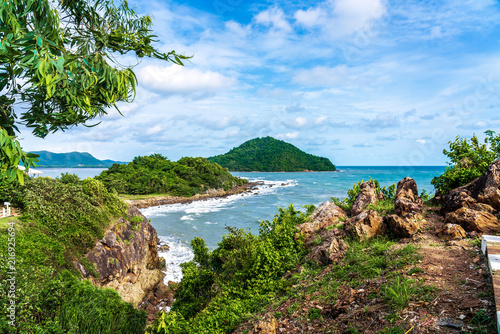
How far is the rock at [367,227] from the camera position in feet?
23.0

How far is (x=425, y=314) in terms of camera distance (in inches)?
138

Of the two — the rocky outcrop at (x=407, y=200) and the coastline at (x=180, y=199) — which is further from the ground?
the rocky outcrop at (x=407, y=200)

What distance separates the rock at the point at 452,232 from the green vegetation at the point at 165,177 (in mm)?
47733

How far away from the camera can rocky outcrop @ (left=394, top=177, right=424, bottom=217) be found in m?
7.57

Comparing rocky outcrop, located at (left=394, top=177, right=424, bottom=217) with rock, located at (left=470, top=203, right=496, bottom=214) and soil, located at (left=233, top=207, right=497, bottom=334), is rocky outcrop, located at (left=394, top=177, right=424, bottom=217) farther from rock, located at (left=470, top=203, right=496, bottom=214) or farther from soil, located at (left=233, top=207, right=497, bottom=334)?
soil, located at (left=233, top=207, right=497, bottom=334)

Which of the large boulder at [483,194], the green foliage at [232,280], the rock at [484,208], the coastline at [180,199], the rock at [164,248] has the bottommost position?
the rock at [164,248]

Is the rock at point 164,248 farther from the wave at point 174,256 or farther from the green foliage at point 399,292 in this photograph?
the green foliage at point 399,292

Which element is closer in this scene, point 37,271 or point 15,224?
point 37,271

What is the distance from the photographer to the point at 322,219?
9258 millimetres

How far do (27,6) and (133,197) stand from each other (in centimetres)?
4595

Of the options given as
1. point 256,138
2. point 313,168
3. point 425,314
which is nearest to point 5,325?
point 425,314

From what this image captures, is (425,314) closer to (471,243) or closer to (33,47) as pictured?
(471,243)

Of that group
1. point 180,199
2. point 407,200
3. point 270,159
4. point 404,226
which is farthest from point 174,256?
point 270,159

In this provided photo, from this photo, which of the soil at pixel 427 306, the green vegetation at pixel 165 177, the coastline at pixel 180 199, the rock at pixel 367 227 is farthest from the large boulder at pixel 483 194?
the green vegetation at pixel 165 177
